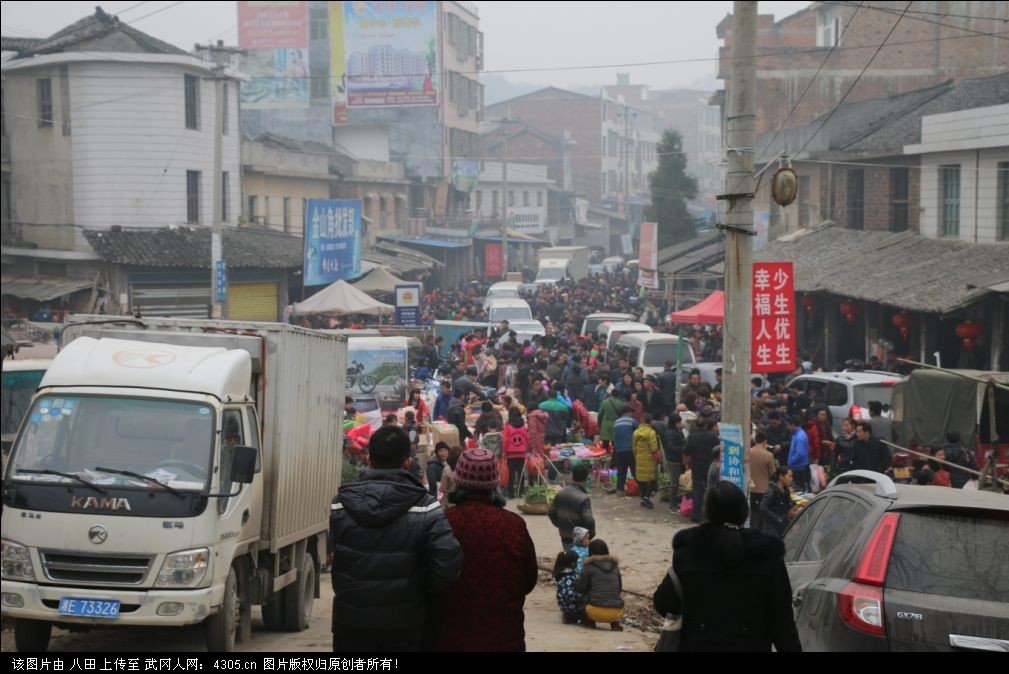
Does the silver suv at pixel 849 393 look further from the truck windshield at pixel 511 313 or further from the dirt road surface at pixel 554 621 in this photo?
the truck windshield at pixel 511 313

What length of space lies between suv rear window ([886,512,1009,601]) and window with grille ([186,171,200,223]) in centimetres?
3457

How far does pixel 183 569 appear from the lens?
7.99 metres

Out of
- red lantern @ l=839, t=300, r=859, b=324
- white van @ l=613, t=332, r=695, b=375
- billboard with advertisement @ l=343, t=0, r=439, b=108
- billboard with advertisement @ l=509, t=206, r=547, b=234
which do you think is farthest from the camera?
billboard with advertisement @ l=509, t=206, r=547, b=234

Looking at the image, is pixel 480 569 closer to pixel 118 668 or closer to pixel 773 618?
pixel 773 618

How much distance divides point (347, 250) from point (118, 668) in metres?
24.9

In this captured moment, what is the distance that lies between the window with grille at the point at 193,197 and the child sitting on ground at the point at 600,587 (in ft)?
98.3

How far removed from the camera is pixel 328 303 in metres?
30.1

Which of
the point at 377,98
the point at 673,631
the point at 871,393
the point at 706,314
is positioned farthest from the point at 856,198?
the point at 377,98

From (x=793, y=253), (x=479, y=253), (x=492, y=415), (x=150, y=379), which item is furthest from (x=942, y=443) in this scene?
(x=479, y=253)

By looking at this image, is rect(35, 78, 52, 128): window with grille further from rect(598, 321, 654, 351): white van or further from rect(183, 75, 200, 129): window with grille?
rect(598, 321, 654, 351): white van

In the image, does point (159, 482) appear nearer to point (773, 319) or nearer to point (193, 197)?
point (773, 319)

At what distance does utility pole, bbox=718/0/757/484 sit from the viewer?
357 inches

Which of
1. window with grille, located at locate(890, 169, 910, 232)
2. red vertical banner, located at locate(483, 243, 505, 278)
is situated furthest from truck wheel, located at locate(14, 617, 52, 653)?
red vertical banner, located at locate(483, 243, 505, 278)

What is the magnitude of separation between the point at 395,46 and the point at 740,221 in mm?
56830
